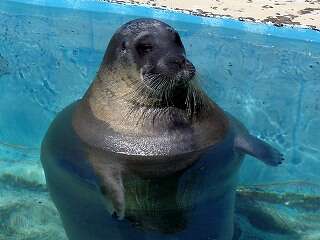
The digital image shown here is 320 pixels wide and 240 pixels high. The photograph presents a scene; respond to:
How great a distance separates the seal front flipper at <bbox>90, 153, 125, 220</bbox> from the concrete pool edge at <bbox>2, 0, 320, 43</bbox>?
12.7ft

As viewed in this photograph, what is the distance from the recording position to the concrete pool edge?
7465 millimetres

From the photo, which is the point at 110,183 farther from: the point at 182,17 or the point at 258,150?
the point at 182,17

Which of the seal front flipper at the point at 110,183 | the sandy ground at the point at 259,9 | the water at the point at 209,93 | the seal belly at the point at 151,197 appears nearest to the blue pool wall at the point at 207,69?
the water at the point at 209,93

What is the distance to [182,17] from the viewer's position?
791cm

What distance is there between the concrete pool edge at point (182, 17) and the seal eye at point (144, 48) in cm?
365

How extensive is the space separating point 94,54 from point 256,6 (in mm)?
2002

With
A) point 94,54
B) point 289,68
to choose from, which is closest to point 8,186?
point 94,54

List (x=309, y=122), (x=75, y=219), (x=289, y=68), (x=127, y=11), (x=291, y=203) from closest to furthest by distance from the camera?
(x=75, y=219) → (x=291, y=203) → (x=309, y=122) → (x=289, y=68) → (x=127, y=11)

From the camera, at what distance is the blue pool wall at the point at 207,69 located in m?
6.05

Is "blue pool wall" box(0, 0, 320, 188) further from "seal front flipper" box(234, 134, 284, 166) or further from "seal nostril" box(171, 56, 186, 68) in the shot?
"seal nostril" box(171, 56, 186, 68)

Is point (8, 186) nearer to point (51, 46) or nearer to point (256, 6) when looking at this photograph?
point (51, 46)

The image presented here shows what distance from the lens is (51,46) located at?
25.0ft

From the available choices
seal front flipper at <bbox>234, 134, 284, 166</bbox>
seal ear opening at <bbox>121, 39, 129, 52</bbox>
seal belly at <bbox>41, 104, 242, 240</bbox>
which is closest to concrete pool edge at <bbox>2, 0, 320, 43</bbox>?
seal front flipper at <bbox>234, 134, 284, 166</bbox>

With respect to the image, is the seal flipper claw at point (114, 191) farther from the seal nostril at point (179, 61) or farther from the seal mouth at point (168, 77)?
the seal nostril at point (179, 61)
